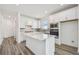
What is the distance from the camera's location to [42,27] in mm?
1723

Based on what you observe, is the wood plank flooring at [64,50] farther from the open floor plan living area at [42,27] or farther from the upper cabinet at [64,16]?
the upper cabinet at [64,16]

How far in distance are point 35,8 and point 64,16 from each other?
601mm

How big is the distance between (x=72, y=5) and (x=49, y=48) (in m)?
0.94

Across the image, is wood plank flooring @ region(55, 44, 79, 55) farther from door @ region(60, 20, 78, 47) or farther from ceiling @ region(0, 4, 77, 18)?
ceiling @ region(0, 4, 77, 18)

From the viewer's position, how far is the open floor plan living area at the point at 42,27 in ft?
5.30

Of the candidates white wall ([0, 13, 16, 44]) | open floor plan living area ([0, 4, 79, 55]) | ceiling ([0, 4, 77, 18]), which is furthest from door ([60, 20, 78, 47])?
white wall ([0, 13, 16, 44])

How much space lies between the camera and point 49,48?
1.67 metres

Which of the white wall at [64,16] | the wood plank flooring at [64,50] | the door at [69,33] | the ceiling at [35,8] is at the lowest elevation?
the wood plank flooring at [64,50]

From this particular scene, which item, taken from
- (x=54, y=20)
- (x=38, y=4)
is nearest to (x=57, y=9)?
(x=54, y=20)

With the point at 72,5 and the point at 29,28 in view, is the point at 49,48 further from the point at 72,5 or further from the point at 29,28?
the point at 72,5

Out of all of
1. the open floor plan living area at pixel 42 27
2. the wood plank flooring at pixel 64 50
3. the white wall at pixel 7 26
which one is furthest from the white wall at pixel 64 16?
the white wall at pixel 7 26

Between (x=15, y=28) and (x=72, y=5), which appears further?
(x=15, y=28)

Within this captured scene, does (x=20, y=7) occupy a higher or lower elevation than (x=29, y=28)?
higher

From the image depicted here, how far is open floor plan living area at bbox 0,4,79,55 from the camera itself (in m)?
1.62
